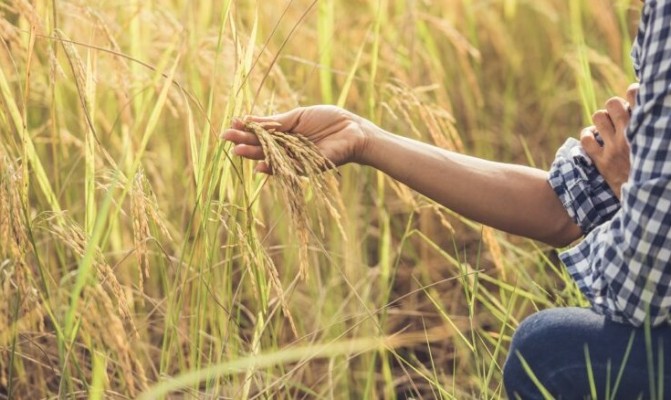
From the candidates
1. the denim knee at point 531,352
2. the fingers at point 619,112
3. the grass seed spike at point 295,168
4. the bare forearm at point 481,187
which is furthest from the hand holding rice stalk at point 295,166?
the fingers at point 619,112

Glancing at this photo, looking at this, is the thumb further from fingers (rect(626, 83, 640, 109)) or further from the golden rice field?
fingers (rect(626, 83, 640, 109))

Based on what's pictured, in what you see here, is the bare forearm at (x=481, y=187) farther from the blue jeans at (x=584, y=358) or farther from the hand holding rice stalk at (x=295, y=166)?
the blue jeans at (x=584, y=358)

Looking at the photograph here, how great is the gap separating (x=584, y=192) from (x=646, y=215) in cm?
30

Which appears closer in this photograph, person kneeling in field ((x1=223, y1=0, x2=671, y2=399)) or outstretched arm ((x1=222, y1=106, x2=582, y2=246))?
person kneeling in field ((x1=223, y1=0, x2=671, y2=399))

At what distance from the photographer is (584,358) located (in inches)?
54.7

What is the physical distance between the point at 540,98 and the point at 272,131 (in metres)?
2.00

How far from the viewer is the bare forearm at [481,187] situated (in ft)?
5.40

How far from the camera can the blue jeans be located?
1.35 metres

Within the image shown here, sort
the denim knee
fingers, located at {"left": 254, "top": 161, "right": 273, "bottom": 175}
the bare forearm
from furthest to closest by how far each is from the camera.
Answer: the bare forearm < fingers, located at {"left": 254, "top": 161, "right": 273, "bottom": 175} < the denim knee

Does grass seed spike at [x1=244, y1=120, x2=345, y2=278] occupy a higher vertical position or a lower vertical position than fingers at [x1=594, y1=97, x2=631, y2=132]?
lower

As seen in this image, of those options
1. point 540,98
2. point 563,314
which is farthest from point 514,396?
point 540,98

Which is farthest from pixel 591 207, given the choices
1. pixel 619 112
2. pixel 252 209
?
pixel 252 209

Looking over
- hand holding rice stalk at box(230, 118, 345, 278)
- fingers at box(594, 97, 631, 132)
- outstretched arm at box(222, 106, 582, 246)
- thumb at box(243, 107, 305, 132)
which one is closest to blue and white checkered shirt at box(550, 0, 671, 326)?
fingers at box(594, 97, 631, 132)

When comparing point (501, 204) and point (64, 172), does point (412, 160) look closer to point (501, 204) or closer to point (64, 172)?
point (501, 204)
